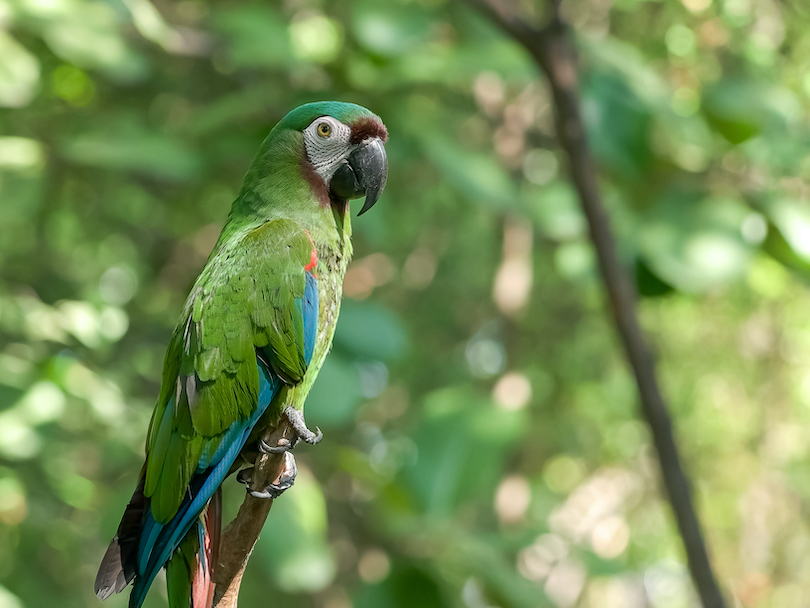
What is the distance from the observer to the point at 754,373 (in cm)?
392

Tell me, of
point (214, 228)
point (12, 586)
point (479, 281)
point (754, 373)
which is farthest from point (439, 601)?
point (754, 373)

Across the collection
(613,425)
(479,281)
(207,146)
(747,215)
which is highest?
(747,215)

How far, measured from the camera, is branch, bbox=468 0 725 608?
130 centimetres

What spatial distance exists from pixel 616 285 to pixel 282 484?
A: 0.70 m

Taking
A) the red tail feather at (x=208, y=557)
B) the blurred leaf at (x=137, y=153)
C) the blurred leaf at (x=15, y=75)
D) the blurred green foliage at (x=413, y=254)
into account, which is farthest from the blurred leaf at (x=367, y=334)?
the blurred leaf at (x=15, y=75)

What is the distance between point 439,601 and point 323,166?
2.89 feet

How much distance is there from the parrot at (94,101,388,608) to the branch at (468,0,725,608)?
0.42m

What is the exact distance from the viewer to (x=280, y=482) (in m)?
0.89

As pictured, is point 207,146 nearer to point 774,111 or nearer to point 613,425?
point 774,111

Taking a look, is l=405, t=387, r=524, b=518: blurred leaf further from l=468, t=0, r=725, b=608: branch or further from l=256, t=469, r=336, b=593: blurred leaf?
l=468, t=0, r=725, b=608: branch

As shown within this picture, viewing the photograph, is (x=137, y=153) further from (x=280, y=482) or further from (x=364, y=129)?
(x=280, y=482)

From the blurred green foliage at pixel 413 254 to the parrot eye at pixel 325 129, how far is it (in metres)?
0.46

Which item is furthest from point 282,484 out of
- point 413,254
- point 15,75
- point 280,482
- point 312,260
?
point 413,254

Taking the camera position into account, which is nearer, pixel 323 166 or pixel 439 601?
pixel 323 166
